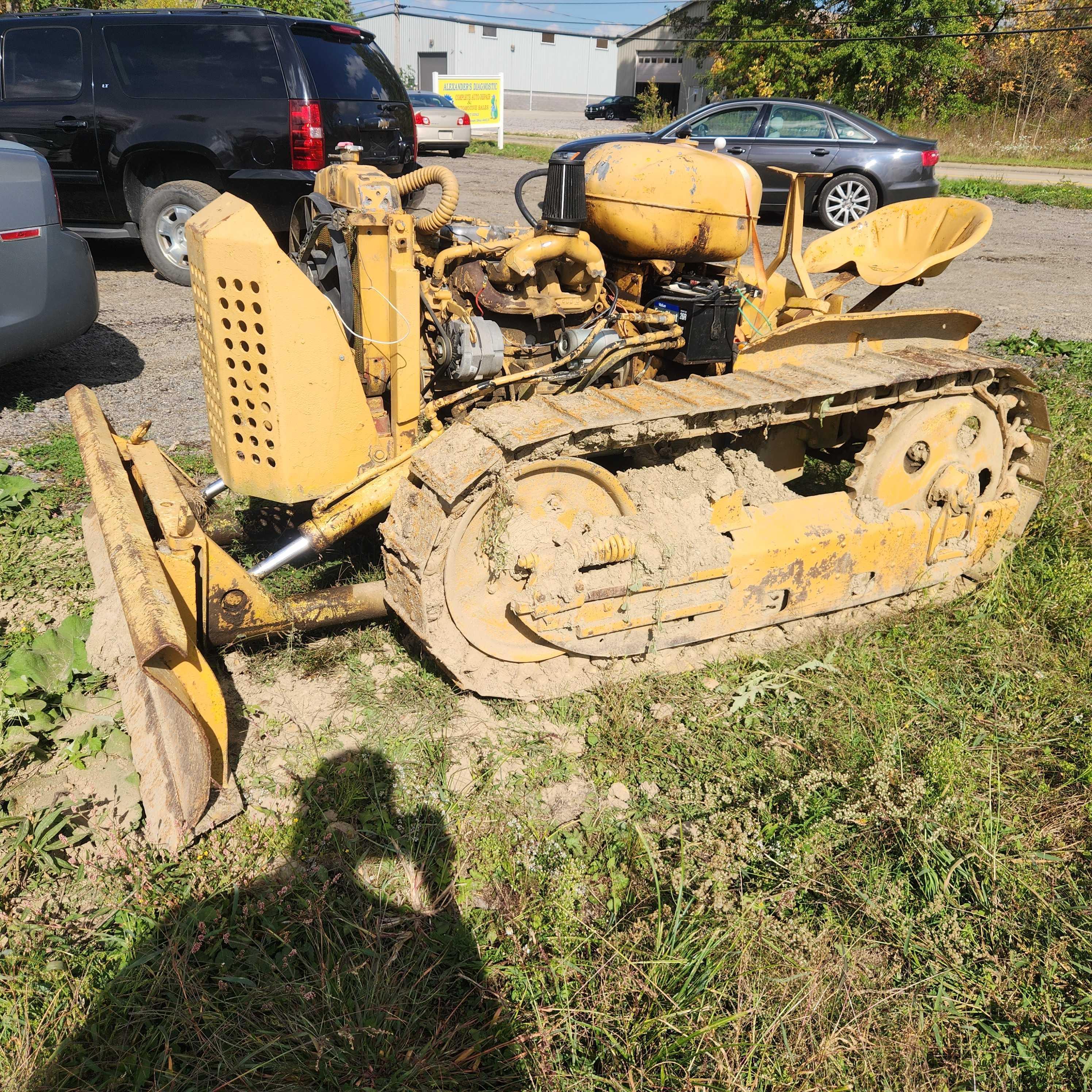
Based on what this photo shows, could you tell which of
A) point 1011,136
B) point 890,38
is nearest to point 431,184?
point 890,38

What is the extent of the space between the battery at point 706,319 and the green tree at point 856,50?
24.7 meters

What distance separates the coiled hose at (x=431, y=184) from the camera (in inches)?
142

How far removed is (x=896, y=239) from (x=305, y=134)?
5622mm

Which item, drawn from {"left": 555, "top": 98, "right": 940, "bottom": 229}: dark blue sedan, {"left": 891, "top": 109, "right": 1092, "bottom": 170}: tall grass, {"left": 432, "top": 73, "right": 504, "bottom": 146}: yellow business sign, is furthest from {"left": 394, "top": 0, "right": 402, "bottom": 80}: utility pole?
{"left": 555, "top": 98, "right": 940, "bottom": 229}: dark blue sedan

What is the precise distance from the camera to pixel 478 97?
2720cm

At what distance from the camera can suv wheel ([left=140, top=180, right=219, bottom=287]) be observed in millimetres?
8414

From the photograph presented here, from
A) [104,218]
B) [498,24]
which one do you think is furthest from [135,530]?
[498,24]

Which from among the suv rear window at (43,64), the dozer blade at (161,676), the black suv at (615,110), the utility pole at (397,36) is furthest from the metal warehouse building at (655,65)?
the dozer blade at (161,676)

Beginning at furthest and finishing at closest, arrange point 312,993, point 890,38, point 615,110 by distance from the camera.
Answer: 1. point 615,110
2. point 890,38
3. point 312,993

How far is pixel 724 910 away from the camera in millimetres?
2674

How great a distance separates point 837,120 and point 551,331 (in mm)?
10825

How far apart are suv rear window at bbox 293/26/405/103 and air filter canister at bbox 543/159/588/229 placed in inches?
227

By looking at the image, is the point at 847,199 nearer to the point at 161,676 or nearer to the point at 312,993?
the point at 161,676

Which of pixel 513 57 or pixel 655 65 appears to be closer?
pixel 655 65
